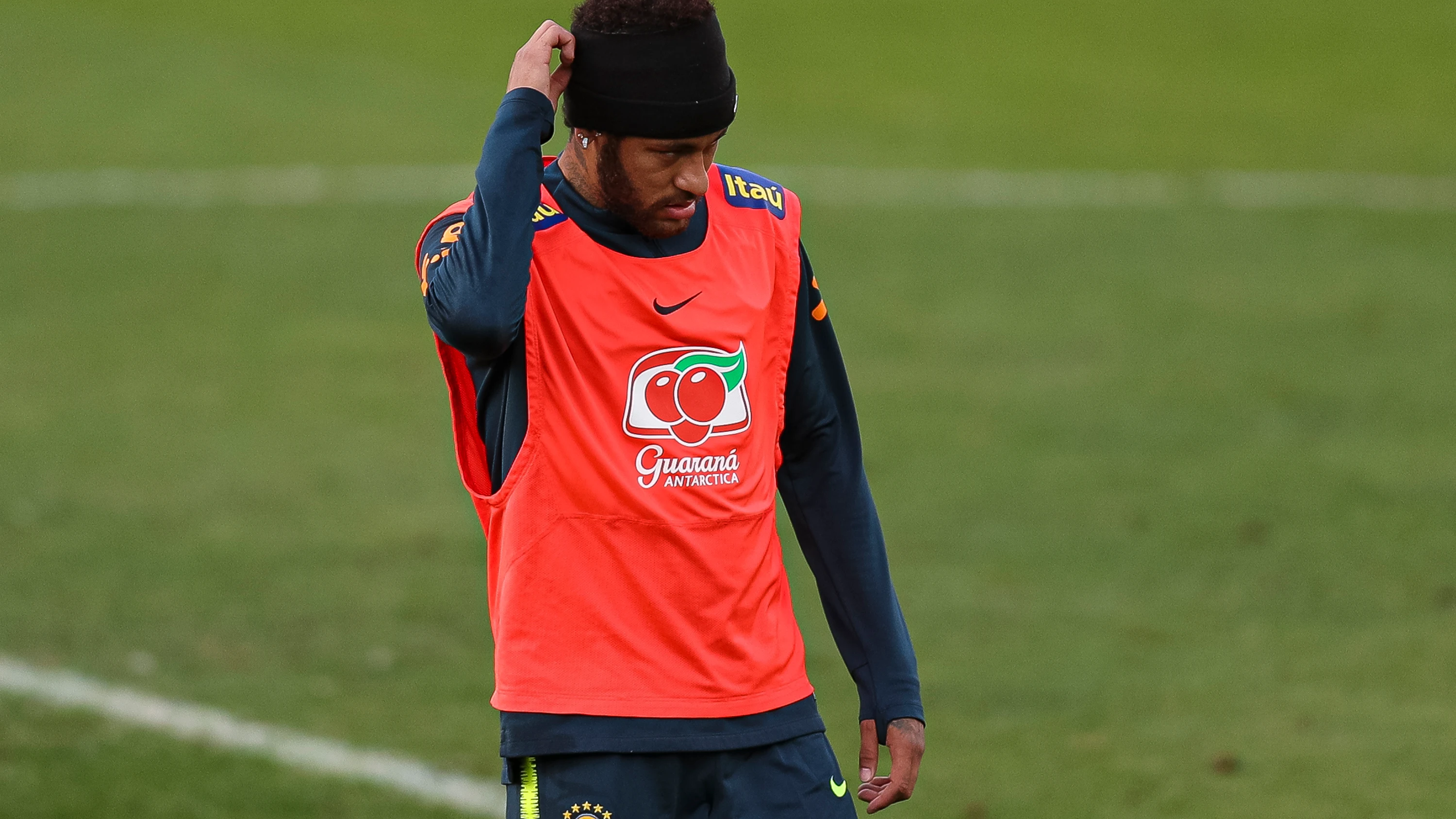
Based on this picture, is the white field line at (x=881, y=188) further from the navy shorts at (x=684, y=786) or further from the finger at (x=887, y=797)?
the navy shorts at (x=684, y=786)

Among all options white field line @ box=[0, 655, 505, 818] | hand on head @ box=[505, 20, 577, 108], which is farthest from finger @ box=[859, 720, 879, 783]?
white field line @ box=[0, 655, 505, 818]

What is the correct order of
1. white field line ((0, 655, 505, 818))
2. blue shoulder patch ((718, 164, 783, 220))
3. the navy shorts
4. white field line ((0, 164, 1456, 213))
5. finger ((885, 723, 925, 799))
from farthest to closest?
white field line ((0, 164, 1456, 213)), white field line ((0, 655, 505, 818)), finger ((885, 723, 925, 799)), blue shoulder patch ((718, 164, 783, 220)), the navy shorts

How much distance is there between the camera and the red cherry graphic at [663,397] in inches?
146

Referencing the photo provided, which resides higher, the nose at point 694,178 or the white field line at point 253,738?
the nose at point 694,178

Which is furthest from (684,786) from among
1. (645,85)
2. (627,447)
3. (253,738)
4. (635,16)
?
(253,738)

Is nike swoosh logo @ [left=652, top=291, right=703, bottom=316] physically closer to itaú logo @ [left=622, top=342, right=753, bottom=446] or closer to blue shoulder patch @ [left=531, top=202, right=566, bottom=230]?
itaú logo @ [left=622, top=342, right=753, bottom=446]

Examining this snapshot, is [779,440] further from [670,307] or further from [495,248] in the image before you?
[495,248]

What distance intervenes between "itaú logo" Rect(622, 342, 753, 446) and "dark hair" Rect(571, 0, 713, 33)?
60cm

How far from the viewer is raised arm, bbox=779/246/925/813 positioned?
13.4ft

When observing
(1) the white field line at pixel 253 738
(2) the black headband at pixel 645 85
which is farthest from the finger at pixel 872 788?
(1) the white field line at pixel 253 738

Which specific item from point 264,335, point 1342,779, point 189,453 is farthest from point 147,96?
point 1342,779

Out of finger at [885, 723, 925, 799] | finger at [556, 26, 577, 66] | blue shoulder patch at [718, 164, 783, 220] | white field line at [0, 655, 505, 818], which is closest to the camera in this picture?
finger at [556, 26, 577, 66]

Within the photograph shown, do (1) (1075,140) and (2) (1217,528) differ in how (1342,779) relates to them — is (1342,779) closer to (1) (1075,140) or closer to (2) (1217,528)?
(2) (1217,528)

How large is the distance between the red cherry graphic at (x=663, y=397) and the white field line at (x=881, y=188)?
12803mm
